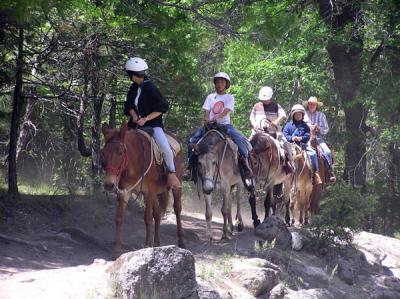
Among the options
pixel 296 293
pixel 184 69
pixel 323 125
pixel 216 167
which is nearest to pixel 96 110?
pixel 184 69

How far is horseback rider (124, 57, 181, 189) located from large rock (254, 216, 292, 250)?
2.60m

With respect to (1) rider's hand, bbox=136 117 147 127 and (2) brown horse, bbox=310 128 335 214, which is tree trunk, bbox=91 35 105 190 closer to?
(1) rider's hand, bbox=136 117 147 127

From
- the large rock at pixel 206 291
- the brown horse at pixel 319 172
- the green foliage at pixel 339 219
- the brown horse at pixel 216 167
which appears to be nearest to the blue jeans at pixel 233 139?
the brown horse at pixel 216 167

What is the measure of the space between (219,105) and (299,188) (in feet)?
13.9

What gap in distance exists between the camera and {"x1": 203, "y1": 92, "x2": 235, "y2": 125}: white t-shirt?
13.5 meters

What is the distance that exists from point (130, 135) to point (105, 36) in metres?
3.85

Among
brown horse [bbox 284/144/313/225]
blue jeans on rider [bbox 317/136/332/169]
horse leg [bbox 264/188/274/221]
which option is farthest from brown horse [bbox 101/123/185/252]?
blue jeans on rider [bbox 317/136/332/169]

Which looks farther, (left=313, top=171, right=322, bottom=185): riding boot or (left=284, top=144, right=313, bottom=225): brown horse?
(left=313, top=171, right=322, bottom=185): riding boot

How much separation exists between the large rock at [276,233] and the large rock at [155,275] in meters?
4.73

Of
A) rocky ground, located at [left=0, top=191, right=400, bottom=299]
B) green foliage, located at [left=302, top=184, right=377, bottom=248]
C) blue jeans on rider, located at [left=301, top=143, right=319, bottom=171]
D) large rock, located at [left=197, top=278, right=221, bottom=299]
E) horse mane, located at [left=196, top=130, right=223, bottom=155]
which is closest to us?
rocky ground, located at [left=0, top=191, right=400, bottom=299]

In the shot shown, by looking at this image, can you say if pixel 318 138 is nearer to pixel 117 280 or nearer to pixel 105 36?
pixel 105 36

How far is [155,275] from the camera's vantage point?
8.30 metres

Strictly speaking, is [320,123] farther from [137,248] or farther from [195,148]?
[137,248]

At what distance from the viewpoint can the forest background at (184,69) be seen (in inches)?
513
